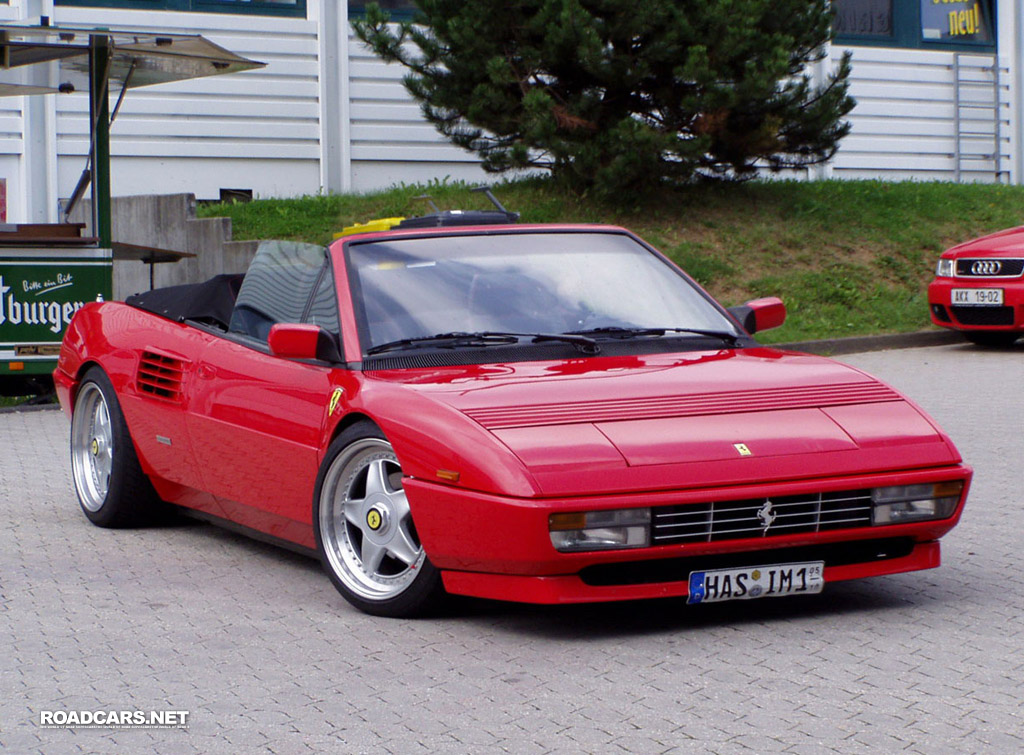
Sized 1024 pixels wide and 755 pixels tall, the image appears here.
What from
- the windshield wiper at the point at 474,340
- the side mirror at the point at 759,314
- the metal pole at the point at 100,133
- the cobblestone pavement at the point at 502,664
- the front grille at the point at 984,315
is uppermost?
the metal pole at the point at 100,133

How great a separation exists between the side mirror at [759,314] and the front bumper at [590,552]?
57.3 inches

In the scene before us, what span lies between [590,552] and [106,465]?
3392mm

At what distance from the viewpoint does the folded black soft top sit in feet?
22.5

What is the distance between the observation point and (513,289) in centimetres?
594

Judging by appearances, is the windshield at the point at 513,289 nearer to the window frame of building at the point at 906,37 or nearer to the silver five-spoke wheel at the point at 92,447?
the silver five-spoke wheel at the point at 92,447

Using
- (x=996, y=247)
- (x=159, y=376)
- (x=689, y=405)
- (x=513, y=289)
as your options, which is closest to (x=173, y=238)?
(x=996, y=247)

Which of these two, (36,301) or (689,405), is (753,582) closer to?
(689,405)

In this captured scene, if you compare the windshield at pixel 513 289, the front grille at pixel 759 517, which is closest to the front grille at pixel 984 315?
the windshield at pixel 513 289

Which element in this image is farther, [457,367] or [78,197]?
[78,197]

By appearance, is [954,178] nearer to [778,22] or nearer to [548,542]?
[778,22]

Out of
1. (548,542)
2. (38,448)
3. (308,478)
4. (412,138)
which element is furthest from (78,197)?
(548,542)

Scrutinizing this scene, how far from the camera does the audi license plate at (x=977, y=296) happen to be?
48.0 ft

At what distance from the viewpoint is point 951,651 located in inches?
182

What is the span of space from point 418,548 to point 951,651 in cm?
169
